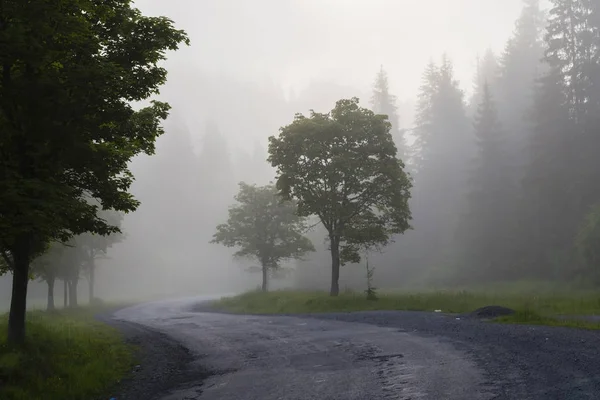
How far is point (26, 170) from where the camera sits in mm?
11008

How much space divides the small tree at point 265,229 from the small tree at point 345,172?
44.3 ft

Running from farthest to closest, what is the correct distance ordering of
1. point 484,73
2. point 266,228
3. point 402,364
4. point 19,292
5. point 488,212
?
point 484,73
point 488,212
point 266,228
point 19,292
point 402,364

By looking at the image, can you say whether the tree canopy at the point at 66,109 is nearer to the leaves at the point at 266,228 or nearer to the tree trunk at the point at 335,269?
the tree trunk at the point at 335,269

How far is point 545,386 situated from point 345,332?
8.50 meters

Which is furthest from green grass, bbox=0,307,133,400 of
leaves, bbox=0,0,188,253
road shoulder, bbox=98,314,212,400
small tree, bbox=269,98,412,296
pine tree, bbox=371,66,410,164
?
pine tree, bbox=371,66,410,164

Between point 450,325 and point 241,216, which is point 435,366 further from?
point 241,216

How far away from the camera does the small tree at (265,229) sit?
43469mm

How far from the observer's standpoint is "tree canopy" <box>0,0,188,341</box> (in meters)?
9.67

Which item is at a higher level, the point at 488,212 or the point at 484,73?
the point at 484,73

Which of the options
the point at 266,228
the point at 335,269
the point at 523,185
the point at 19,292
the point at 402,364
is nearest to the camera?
the point at 402,364

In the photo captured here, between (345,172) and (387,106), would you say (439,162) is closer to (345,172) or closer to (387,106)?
(387,106)

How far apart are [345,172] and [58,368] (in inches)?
807

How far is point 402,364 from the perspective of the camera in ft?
32.1

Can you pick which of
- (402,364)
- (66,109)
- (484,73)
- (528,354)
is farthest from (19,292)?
(484,73)
